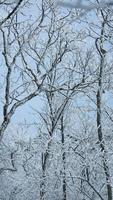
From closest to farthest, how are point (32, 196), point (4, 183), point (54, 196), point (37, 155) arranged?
1. point (37, 155)
2. point (54, 196)
3. point (32, 196)
4. point (4, 183)

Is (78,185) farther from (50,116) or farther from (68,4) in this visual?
(68,4)

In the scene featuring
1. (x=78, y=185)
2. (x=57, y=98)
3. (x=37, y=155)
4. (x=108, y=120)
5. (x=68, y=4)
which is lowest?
(x=68, y=4)

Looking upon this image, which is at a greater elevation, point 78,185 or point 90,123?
point 90,123

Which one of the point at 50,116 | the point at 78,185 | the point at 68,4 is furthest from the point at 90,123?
the point at 68,4

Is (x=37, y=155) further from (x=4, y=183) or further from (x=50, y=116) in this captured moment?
(x=4, y=183)

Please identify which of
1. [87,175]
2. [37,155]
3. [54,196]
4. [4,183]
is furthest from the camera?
[4,183]

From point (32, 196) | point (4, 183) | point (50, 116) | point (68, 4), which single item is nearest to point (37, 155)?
point (50, 116)

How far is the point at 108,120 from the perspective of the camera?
1658 centimetres

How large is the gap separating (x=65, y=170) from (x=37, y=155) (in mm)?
5185

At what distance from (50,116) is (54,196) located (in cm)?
390

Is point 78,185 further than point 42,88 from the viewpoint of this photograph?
Yes

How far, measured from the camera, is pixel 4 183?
25.3 meters

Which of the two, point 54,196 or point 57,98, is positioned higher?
point 57,98

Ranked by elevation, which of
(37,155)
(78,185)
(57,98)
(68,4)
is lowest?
(68,4)
